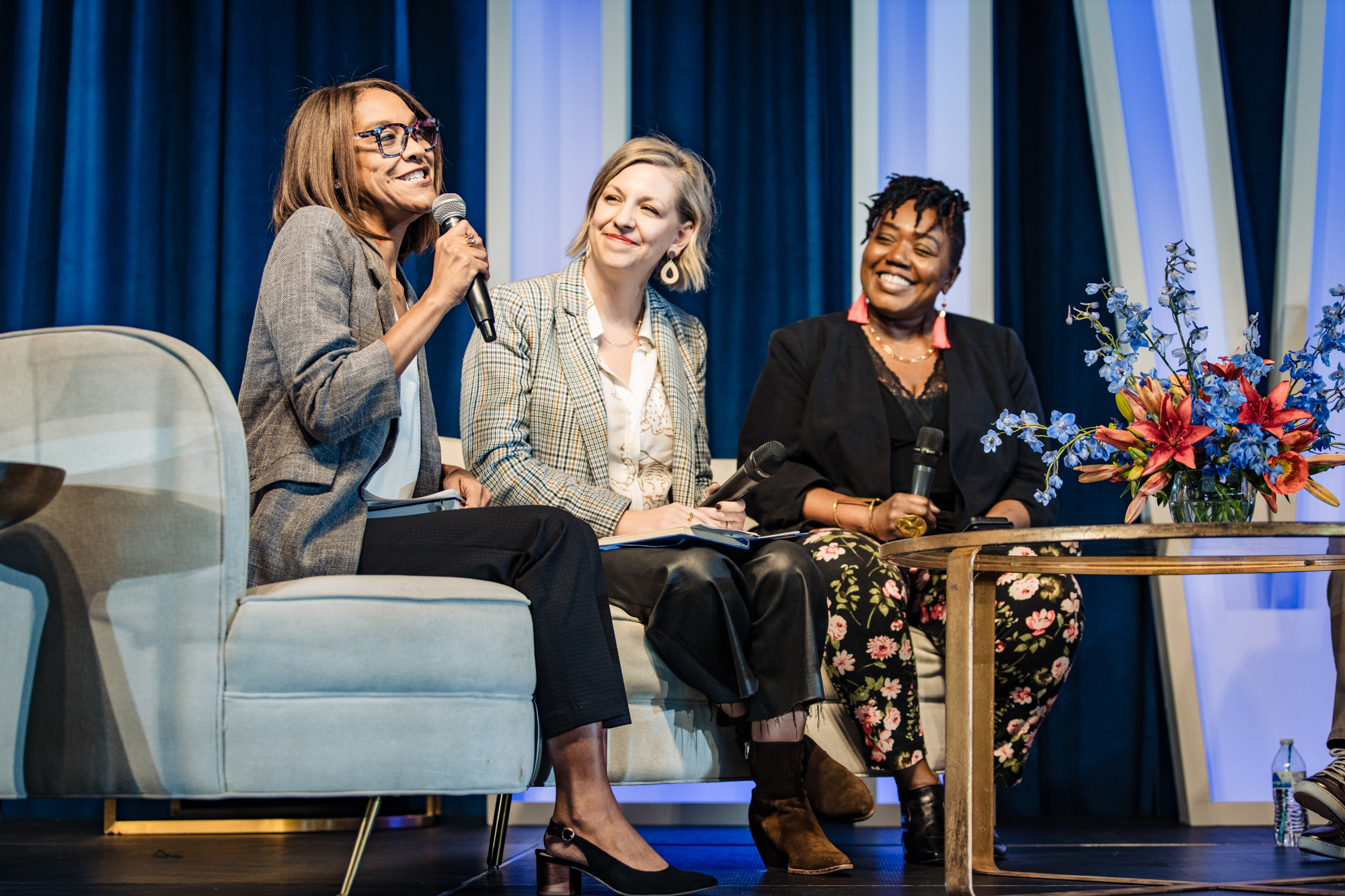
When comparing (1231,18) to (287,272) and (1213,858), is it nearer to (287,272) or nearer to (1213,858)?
(1213,858)

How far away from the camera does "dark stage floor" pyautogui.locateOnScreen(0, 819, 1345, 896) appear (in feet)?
5.41

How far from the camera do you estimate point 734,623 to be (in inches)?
65.7

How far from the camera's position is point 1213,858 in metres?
1.96

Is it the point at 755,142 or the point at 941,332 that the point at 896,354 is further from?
the point at 755,142

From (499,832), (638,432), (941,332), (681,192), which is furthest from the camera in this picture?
(941,332)

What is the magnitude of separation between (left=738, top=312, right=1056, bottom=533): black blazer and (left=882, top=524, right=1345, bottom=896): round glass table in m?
0.55

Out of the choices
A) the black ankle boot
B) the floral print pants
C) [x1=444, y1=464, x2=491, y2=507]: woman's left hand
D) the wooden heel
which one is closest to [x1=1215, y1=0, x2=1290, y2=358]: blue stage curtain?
the floral print pants

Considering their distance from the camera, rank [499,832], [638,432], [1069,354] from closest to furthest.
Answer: [499,832]
[638,432]
[1069,354]

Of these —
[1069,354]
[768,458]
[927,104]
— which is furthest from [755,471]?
[927,104]

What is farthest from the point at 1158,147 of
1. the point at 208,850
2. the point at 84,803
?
the point at 84,803

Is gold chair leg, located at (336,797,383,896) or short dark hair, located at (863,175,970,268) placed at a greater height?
short dark hair, located at (863,175,970,268)

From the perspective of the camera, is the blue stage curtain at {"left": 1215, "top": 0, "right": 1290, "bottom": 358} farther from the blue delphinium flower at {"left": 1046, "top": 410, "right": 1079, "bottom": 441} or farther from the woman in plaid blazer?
the blue delphinium flower at {"left": 1046, "top": 410, "right": 1079, "bottom": 441}

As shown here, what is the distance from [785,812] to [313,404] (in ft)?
2.81

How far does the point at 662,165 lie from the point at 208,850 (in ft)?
4.86
